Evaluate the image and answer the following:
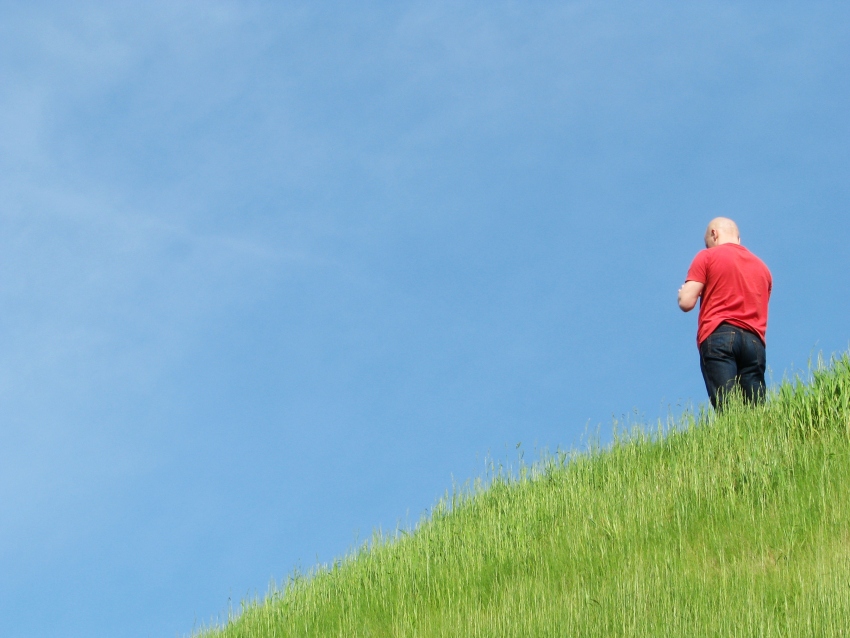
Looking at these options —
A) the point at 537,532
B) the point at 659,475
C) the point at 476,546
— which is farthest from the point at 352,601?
the point at 659,475

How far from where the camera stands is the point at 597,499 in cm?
795

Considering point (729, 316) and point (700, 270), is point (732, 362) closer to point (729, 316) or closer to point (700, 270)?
point (729, 316)

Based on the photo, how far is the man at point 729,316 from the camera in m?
8.77

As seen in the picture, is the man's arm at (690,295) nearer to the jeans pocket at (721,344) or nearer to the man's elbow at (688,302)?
the man's elbow at (688,302)

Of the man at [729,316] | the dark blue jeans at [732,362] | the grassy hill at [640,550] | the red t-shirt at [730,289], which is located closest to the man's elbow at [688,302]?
the man at [729,316]

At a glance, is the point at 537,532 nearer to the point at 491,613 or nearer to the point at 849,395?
the point at 491,613

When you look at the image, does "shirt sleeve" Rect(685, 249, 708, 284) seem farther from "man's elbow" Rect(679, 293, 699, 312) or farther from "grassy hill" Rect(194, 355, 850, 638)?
"grassy hill" Rect(194, 355, 850, 638)

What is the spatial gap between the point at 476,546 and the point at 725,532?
2204 millimetres

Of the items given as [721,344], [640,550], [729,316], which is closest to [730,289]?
[729,316]

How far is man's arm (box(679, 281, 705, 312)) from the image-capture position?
29.2 feet

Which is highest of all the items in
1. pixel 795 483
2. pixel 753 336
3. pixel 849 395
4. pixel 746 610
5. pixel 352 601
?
pixel 753 336

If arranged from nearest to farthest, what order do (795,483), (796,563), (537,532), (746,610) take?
(746,610), (796,563), (795,483), (537,532)

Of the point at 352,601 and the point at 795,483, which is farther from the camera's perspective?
the point at 352,601

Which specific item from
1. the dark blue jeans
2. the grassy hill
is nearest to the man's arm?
the dark blue jeans
